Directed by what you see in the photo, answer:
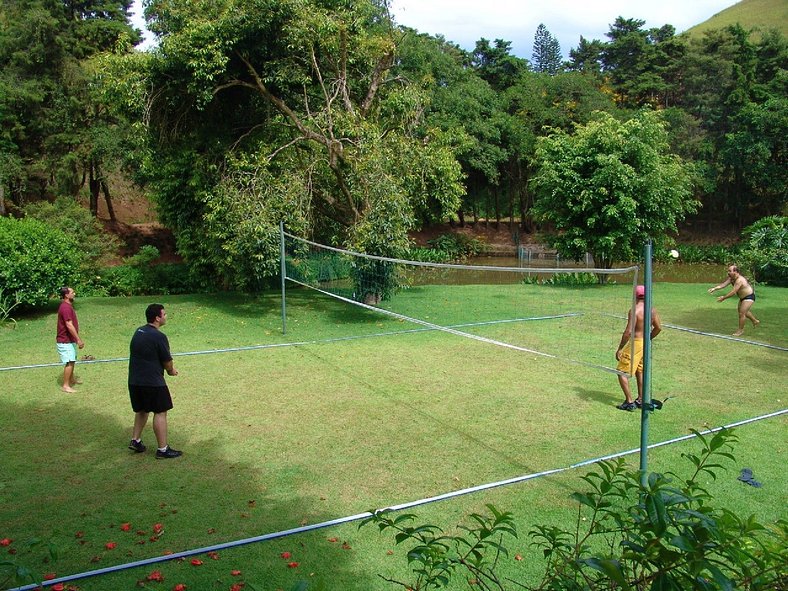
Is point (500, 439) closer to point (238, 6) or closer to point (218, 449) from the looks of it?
point (218, 449)

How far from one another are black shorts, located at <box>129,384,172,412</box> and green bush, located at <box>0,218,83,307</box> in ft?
29.2

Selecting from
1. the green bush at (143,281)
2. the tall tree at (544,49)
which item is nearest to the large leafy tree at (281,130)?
the green bush at (143,281)

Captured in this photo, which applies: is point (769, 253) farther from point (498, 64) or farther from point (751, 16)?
point (751, 16)

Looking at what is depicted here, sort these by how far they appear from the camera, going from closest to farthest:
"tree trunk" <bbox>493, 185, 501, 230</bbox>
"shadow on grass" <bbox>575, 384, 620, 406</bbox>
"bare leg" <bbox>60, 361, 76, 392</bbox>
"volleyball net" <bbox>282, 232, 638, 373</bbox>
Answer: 1. "shadow on grass" <bbox>575, 384, 620, 406</bbox>
2. "bare leg" <bbox>60, 361, 76, 392</bbox>
3. "volleyball net" <bbox>282, 232, 638, 373</bbox>
4. "tree trunk" <bbox>493, 185, 501, 230</bbox>

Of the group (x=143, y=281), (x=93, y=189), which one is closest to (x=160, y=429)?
(x=143, y=281)

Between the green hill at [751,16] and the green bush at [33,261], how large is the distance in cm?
7977

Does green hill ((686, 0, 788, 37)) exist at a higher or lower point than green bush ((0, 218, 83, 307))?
higher

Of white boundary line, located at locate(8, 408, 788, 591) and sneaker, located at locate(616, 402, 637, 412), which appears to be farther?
sneaker, located at locate(616, 402, 637, 412)

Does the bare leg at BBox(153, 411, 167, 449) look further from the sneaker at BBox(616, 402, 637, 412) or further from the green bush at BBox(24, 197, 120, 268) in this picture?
the green bush at BBox(24, 197, 120, 268)

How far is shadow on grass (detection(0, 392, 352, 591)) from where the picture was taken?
14.6 ft

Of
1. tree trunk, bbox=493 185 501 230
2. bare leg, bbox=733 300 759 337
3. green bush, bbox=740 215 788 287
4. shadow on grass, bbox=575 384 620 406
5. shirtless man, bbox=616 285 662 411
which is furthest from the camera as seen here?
tree trunk, bbox=493 185 501 230

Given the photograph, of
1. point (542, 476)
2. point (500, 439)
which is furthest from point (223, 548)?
point (500, 439)

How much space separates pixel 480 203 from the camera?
49688 millimetres

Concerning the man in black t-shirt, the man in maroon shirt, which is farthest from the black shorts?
the man in maroon shirt
